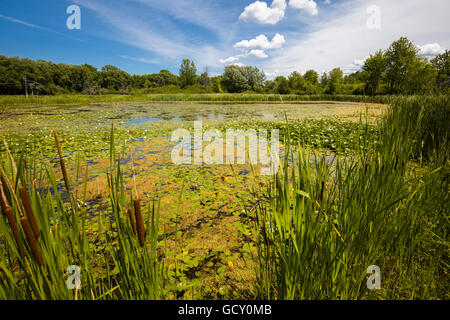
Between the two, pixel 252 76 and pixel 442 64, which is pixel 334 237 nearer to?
pixel 442 64

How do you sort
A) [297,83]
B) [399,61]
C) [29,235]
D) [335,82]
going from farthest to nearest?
[297,83], [335,82], [399,61], [29,235]

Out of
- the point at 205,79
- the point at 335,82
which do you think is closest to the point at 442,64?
the point at 335,82

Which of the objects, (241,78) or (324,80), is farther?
(241,78)

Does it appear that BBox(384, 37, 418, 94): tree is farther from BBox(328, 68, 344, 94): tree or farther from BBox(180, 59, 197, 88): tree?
BBox(180, 59, 197, 88): tree

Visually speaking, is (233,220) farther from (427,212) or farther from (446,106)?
(446,106)

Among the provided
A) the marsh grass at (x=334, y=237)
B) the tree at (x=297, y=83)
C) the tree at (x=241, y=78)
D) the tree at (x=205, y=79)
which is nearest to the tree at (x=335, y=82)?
the tree at (x=297, y=83)

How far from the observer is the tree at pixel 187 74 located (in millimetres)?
48719

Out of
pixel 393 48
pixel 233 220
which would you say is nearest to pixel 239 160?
→ pixel 233 220

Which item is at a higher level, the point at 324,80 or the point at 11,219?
the point at 324,80

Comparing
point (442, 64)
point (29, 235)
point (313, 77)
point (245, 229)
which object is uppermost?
point (313, 77)

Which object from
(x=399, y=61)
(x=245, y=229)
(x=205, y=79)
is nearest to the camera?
(x=245, y=229)

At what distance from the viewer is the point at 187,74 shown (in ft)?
160

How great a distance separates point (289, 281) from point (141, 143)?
5.36 m

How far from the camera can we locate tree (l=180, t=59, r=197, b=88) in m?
48.7
